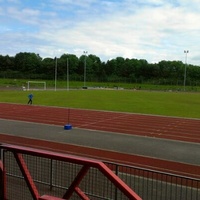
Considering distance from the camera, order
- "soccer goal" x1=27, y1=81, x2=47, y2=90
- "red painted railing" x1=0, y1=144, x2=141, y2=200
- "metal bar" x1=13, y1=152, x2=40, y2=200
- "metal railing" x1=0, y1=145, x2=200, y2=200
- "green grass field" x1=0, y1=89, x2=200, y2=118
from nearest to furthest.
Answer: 1. "red painted railing" x1=0, y1=144, x2=141, y2=200
2. "metal bar" x1=13, y1=152, x2=40, y2=200
3. "metal railing" x1=0, y1=145, x2=200, y2=200
4. "green grass field" x1=0, y1=89, x2=200, y2=118
5. "soccer goal" x1=27, y1=81, x2=47, y2=90

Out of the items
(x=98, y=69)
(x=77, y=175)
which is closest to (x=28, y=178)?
(x=77, y=175)

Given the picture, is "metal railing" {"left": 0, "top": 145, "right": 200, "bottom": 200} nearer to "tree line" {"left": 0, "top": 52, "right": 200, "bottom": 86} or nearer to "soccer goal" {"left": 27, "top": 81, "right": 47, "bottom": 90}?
"soccer goal" {"left": 27, "top": 81, "right": 47, "bottom": 90}

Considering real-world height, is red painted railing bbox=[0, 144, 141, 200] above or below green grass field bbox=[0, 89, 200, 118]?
above

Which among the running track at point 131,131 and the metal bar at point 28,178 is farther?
the running track at point 131,131

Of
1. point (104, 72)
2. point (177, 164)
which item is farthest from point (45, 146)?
point (104, 72)

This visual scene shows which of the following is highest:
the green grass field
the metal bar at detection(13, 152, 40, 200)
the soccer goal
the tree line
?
the tree line

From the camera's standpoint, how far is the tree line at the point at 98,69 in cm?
11844

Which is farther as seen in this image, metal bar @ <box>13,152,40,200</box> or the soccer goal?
the soccer goal

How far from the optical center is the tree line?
11844cm

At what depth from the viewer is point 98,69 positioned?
140 m

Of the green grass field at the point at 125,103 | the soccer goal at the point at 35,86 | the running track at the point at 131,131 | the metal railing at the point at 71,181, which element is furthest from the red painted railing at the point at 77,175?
the soccer goal at the point at 35,86

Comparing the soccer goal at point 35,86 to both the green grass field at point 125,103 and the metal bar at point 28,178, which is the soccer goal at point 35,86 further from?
the metal bar at point 28,178

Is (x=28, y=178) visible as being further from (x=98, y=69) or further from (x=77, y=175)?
(x=98, y=69)

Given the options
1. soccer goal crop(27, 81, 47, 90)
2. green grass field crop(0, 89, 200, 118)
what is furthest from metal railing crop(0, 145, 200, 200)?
soccer goal crop(27, 81, 47, 90)
